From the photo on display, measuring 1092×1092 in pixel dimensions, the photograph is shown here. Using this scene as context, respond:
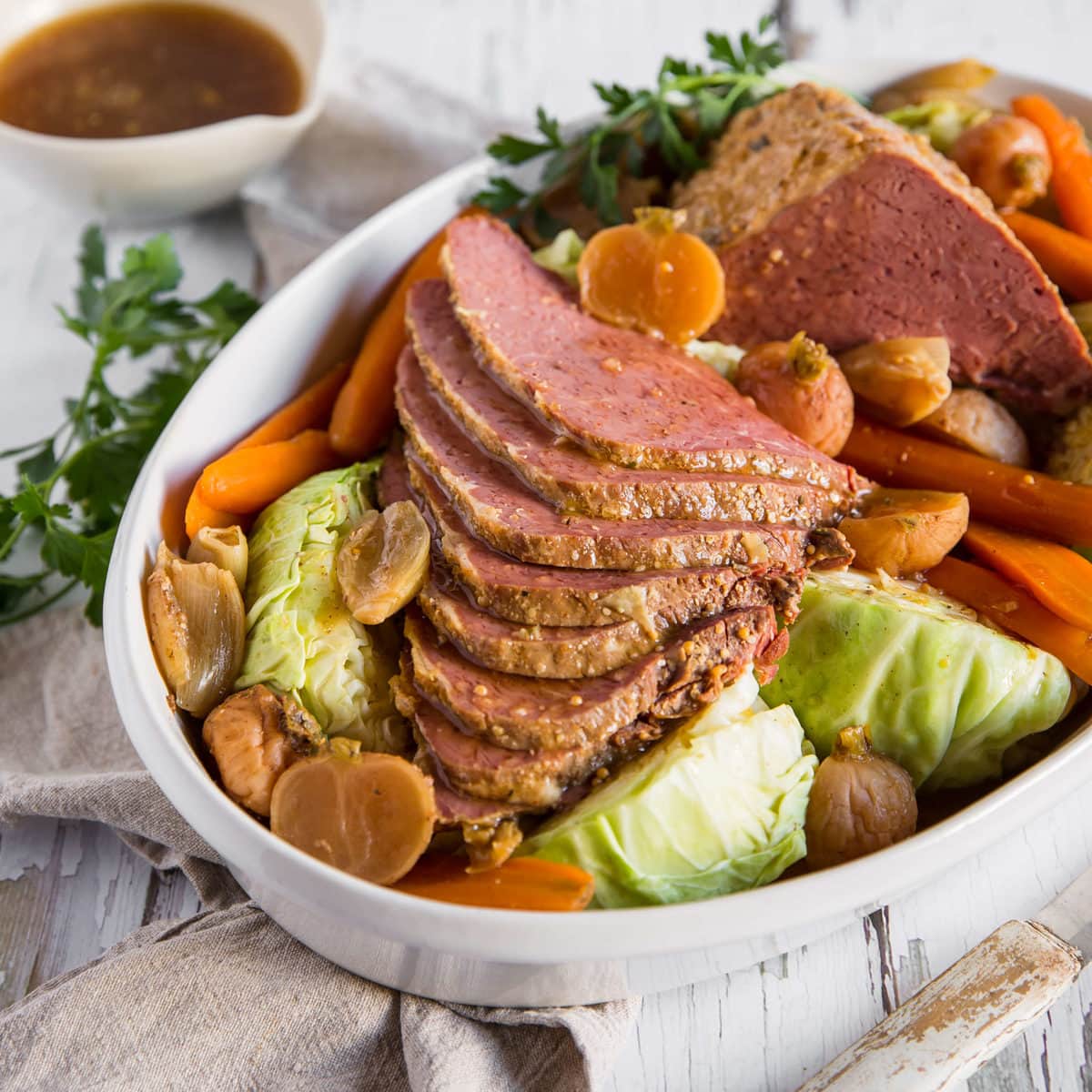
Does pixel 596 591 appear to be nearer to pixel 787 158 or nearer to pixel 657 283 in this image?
pixel 657 283

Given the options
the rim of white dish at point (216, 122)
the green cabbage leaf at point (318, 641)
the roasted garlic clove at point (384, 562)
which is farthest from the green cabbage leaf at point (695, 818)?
the rim of white dish at point (216, 122)

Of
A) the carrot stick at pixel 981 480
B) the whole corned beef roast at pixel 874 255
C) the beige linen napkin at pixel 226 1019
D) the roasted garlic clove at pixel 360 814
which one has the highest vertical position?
the whole corned beef roast at pixel 874 255

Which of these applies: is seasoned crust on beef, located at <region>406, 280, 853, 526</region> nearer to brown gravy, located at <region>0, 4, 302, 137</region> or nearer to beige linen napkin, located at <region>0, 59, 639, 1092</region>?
beige linen napkin, located at <region>0, 59, 639, 1092</region>

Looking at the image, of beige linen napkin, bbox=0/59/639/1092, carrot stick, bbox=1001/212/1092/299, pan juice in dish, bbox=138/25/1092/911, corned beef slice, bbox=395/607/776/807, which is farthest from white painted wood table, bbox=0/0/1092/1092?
carrot stick, bbox=1001/212/1092/299

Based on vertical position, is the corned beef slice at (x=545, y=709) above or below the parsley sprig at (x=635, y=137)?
below

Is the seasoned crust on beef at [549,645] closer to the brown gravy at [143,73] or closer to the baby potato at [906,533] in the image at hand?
the baby potato at [906,533]

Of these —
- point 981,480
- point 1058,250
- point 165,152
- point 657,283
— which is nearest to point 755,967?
point 981,480
